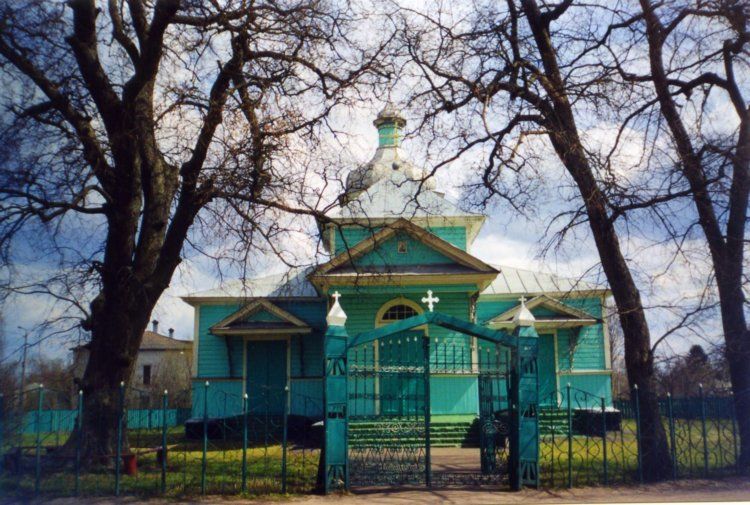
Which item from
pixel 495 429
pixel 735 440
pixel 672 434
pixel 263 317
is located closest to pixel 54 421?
pixel 495 429

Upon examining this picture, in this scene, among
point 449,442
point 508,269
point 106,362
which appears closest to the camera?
point 106,362

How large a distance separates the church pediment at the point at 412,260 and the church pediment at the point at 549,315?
2717 mm

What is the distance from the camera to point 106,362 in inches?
506

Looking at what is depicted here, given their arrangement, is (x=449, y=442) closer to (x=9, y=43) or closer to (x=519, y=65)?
(x=519, y=65)

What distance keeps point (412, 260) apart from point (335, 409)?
31.9ft

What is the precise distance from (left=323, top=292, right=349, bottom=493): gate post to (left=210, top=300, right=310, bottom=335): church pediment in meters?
10.3

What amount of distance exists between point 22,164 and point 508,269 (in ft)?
55.9

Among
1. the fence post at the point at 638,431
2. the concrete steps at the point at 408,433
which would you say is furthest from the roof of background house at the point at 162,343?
the fence post at the point at 638,431

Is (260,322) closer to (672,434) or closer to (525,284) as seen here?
(525,284)

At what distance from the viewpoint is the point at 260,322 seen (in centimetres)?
2153

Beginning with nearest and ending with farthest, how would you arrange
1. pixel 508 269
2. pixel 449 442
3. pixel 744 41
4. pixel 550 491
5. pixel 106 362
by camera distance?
pixel 550 491, pixel 744 41, pixel 106 362, pixel 449 442, pixel 508 269

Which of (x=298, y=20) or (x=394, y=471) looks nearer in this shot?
(x=394, y=471)

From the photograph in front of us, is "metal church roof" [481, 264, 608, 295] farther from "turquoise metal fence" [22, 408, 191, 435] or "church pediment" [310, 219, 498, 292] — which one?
"turquoise metal fence" [22, 408, 191, 435]

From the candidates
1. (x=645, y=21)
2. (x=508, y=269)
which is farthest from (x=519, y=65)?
(x=508, y=269)
